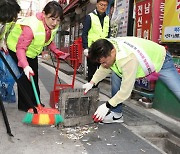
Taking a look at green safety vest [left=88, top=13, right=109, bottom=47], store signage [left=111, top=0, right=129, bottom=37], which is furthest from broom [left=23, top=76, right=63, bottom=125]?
store signage [left=111, top=0, right=129, bottom=37]

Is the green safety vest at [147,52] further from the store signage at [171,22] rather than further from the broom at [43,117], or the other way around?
the store signage at [171,22]

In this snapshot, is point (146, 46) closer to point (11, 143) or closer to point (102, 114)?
point (102, 114)

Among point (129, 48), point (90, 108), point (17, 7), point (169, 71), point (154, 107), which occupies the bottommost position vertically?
point (154, 107)

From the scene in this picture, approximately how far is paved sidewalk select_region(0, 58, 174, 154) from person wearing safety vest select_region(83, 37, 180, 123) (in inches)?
12.1

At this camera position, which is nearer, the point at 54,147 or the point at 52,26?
the point at 54,147

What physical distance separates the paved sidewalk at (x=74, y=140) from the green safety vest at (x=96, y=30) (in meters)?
1.70

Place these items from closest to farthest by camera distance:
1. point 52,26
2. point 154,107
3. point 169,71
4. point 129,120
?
point 169,71 → point 52,26 → point 129,120 → point 154,107

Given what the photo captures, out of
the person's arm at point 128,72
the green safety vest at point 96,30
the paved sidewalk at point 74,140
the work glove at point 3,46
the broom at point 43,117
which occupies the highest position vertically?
the green safety vest at point 96,30

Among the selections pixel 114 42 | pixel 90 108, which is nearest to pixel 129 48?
pixel 114 42

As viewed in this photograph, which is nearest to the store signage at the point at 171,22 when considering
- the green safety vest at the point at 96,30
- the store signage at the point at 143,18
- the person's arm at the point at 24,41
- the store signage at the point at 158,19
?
the store signage at the point at 158,19

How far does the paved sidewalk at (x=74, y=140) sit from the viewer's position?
2979 millimetres

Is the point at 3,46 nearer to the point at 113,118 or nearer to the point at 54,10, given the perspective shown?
the point at 54,10

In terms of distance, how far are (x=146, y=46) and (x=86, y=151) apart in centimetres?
133

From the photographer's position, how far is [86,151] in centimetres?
297
